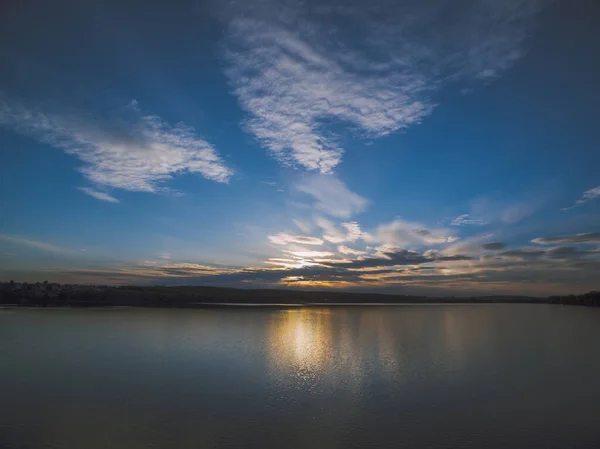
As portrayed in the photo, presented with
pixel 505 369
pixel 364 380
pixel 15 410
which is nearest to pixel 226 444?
pixel 15 410

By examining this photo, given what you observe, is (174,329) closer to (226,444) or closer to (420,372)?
(420,372)

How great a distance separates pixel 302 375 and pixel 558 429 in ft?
29.9

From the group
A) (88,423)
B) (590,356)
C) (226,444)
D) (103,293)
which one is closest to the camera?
(226,444)

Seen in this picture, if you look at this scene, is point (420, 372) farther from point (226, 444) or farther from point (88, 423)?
point (88, 423)

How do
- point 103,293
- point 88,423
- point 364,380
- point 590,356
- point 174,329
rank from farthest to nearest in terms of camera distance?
point 103,293 → point 174,329 → point 590,356 → point 364,380 → point 88,423

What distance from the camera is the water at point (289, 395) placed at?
33.6ft

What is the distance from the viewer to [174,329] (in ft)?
106

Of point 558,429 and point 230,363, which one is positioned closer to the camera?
point 558,429

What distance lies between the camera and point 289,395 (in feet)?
45.3

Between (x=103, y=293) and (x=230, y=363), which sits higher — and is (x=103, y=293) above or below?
above

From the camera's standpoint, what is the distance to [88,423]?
10875 mm

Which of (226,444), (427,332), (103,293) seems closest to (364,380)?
(226,444)

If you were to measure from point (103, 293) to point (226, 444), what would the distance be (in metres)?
76.5

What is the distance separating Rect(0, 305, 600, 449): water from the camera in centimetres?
1023
